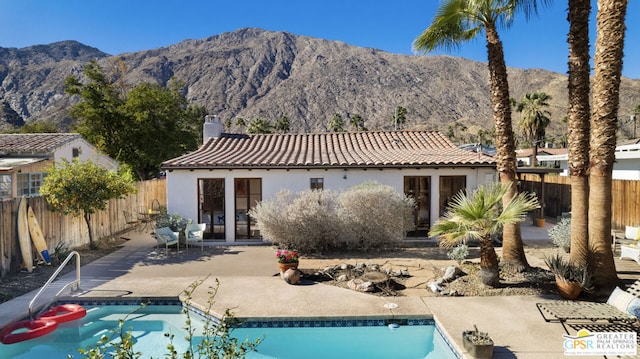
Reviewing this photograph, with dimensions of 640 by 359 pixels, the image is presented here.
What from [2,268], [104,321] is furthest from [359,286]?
[2,268]

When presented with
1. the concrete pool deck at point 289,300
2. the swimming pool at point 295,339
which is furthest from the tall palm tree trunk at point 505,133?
the swimming pool at point 295,339

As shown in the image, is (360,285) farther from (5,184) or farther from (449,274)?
(5,184)

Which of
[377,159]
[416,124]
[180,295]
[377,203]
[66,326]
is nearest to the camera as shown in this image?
[66,326]

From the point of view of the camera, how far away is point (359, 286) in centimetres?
867

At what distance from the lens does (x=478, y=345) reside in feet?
18.1

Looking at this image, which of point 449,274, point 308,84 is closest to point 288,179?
point 449,274

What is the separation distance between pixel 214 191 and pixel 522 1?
441 inches

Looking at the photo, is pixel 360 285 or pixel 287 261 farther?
pixel 287 261

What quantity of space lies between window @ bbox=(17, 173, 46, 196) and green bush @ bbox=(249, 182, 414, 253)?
42.5ft

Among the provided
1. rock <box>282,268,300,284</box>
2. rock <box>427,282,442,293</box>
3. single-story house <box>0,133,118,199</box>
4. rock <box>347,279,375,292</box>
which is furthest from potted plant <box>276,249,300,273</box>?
single-story house <box>0,133,118,199</box>

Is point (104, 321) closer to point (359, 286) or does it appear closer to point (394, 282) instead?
point (359, 286)

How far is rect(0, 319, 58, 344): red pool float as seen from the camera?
6590 millimetres

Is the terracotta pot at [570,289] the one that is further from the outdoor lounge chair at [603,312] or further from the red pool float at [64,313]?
the red pool float at [64,313]

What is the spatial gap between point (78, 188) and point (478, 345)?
38.1 feet
